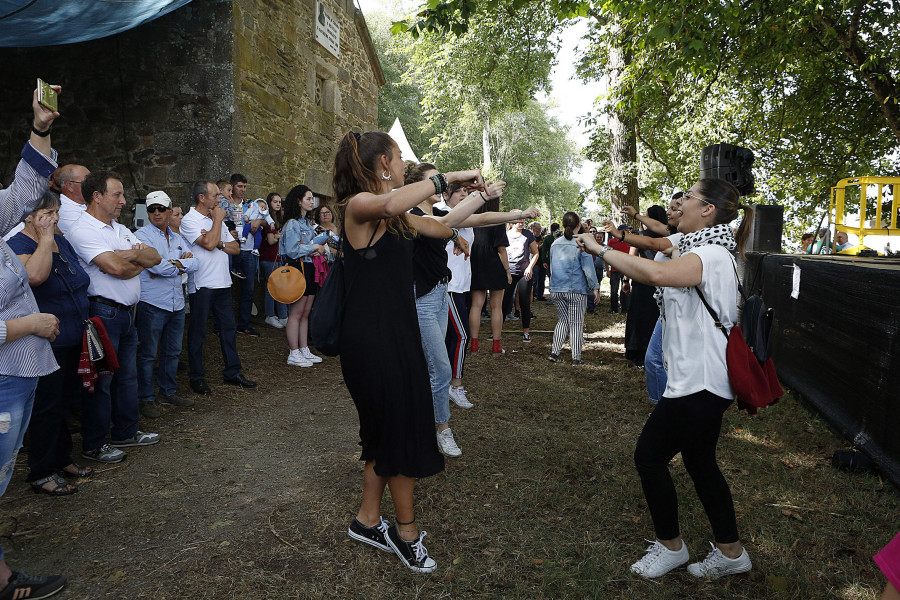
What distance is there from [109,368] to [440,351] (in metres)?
2.20

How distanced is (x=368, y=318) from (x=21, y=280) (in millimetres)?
1513

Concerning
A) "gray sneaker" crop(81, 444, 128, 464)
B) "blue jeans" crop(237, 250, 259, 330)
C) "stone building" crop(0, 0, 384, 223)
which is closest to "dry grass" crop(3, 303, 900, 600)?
"gray sneaker" crop(81, 444, 128, 464)

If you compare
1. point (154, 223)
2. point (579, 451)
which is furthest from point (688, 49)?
point (154, 223)

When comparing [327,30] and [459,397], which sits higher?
[327,30]

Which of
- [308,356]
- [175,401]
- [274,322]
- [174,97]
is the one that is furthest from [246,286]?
[175,401]

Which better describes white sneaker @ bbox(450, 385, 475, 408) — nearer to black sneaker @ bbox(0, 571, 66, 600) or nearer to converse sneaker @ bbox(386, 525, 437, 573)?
converse sneaker @ bbox(386, 525, 437, 573)

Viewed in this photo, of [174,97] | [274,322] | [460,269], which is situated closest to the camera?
[460,269]

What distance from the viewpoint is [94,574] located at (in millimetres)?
2795

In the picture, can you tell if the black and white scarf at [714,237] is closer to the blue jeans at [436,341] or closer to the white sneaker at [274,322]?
the blue jeans at [436,341]

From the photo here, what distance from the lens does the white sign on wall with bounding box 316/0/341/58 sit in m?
11.0

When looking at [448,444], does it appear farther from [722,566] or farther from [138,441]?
[138,441]

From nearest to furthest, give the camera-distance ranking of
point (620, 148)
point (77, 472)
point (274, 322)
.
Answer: point (77, 472) → point (274, 322) → point (620, 148)

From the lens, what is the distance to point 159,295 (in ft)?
16.4

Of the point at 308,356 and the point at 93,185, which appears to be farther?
the point at 308,356
